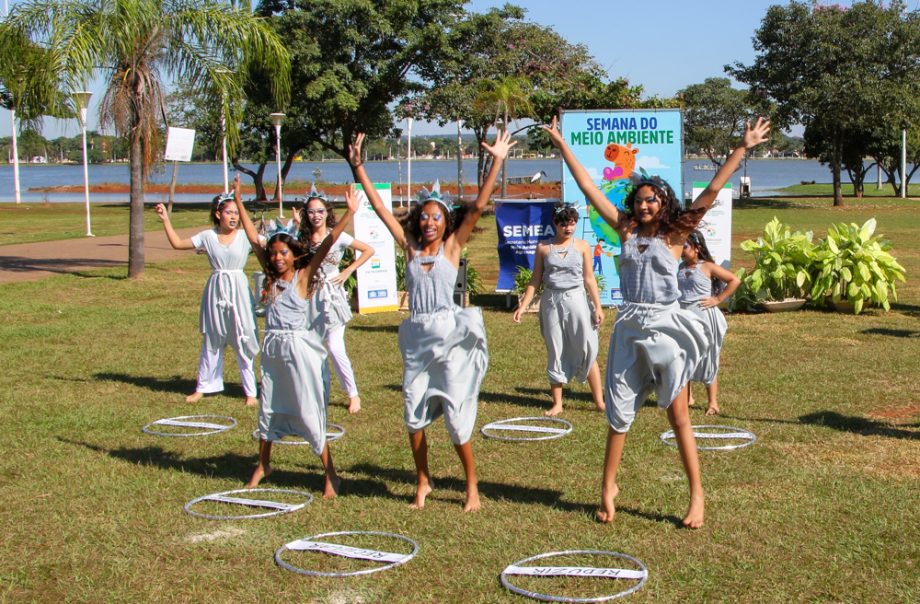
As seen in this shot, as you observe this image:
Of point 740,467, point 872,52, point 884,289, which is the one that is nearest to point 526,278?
point 884,289

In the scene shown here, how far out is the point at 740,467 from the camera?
278 inches

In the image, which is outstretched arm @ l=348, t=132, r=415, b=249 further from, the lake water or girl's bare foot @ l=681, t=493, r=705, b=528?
the lake water

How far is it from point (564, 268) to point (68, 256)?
57.7ft

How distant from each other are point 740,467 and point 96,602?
4189 mm

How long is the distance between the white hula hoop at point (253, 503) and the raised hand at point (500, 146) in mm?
2385

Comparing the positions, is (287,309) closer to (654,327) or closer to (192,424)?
(192,424)

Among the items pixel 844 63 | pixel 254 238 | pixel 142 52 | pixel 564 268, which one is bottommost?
pixel 564 268

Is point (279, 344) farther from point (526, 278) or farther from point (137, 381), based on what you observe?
point (526, 278)

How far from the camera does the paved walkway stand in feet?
67.6

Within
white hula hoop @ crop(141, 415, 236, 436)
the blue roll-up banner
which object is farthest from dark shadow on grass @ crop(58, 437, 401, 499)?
the blue roll-up banner

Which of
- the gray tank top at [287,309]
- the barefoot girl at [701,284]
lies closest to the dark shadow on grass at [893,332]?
the barefoot girl at [701,284]

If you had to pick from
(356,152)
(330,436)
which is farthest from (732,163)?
(330,436)

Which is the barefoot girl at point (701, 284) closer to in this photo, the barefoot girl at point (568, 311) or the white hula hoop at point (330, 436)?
the barefoot girl at point (568, 311)

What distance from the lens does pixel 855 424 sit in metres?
8.23
